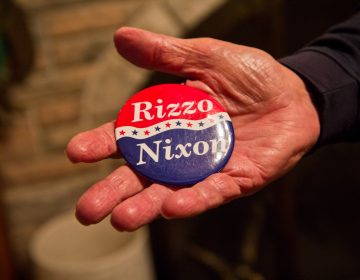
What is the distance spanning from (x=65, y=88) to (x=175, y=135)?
851 millimetres

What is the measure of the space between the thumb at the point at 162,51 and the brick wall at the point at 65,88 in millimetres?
675

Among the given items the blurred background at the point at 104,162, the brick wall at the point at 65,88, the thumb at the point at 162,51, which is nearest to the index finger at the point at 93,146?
the thumb at the point at 162,51

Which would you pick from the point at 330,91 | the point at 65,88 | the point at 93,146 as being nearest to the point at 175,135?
the point at 93,146

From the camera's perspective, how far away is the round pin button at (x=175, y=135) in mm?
762

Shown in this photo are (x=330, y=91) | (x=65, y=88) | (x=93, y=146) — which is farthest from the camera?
(x=65, y=88)

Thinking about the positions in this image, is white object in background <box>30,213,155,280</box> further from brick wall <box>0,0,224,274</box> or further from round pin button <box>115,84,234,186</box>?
round pin button <box>115,84,234,186</box>

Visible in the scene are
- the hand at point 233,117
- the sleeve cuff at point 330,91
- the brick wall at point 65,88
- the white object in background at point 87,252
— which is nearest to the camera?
the hand at point 233,117

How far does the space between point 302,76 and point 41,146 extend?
99 cm

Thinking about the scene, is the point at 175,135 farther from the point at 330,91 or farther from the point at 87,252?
the point at 87,252

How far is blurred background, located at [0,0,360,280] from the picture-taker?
1421mm

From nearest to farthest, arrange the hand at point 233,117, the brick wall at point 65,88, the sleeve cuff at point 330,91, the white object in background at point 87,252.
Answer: the hand at point 233,117
the sleeve cuff at point 330,91
the white object in background at point 87,252
the brick wall at point 65,88

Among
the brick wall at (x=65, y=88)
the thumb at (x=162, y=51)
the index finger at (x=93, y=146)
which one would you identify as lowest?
the brick wall at (x=65, y=88)

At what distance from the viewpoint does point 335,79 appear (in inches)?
34.9

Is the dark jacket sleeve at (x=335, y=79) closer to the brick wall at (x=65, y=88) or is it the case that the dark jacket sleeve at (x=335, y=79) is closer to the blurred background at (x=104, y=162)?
the blurred background at (x=104, y=162)
